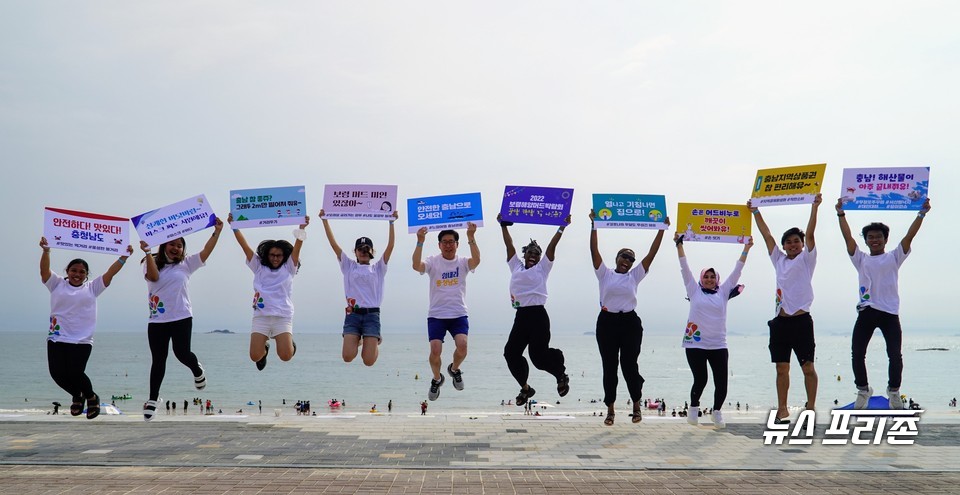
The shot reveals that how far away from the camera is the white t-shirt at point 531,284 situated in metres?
12.3

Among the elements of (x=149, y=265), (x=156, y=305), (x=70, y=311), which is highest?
(x=149, y=265)

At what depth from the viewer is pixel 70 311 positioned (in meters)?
11.7

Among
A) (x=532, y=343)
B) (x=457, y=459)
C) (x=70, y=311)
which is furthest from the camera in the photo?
(x=532, y=343)

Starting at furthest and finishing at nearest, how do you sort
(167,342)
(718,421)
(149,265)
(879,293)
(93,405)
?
(718,421) → (93,405) → (879,293) → (167,342) → (149,265)

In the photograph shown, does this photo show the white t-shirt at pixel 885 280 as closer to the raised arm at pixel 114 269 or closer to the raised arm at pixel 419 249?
the raised arm at pixel 419 249

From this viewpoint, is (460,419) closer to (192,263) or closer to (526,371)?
(526,371)

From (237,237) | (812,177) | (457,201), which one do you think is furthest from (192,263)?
(812,177)

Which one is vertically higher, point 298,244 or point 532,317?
point 298,244

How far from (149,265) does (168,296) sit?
574 millimetres

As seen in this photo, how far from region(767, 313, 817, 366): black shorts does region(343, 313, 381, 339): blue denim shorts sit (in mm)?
6682

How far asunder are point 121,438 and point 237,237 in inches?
153

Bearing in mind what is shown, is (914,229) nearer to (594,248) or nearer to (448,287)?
(594,248)

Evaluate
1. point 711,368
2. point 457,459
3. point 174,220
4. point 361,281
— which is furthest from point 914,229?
point 174,220

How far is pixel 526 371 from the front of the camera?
12.2 m
